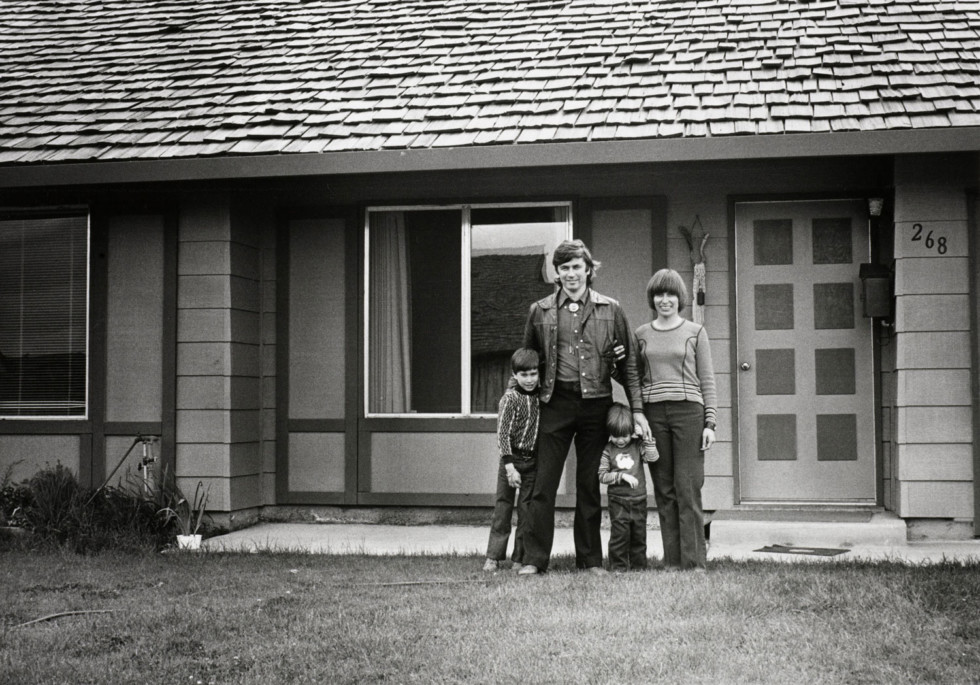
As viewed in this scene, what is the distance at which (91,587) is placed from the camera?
5.62m

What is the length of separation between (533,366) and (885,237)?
3.21m

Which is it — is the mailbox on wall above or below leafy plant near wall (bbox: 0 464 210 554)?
above

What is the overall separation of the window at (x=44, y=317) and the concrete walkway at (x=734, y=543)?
6.17 feet

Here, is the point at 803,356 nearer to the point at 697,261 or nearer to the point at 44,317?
the point at 697,261

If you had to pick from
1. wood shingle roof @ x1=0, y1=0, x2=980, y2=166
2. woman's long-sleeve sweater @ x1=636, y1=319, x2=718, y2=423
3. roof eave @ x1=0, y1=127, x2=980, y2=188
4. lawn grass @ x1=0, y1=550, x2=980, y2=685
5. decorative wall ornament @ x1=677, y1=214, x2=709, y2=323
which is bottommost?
lawn grass @ x1=0, y1=550, x2=980, y2=685

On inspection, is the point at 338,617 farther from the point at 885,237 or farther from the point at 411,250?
the point at 885,237

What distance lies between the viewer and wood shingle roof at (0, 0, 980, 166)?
281 inches

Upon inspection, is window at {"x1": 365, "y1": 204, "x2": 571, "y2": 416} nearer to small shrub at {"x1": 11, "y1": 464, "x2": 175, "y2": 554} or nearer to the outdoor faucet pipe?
the outdoor faucet pipe

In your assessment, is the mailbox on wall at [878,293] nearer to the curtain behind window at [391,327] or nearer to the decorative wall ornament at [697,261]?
the decorative wall ornament at [697,261]

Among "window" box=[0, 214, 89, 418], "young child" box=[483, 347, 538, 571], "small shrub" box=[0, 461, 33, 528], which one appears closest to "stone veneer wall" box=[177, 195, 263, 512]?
"window" box=[0, 214, 89, 418]

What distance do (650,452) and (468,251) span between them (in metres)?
2.77

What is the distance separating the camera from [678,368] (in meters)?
5.80

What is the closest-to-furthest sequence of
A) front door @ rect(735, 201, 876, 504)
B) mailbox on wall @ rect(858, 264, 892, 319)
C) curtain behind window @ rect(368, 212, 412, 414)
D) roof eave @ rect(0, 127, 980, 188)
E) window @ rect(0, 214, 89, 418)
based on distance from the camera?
roof eave @ rect(0, 127, 980, 188)
mailbox on wall @ rect(858, 264, 892, 319)
front door @ rect(735, 201, 876, 504)
curtain behind window @ rect(368, 212, 412, 414)
window @ rect(0, 214, 89, 418)

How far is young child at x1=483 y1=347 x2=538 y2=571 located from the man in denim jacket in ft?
0.21
